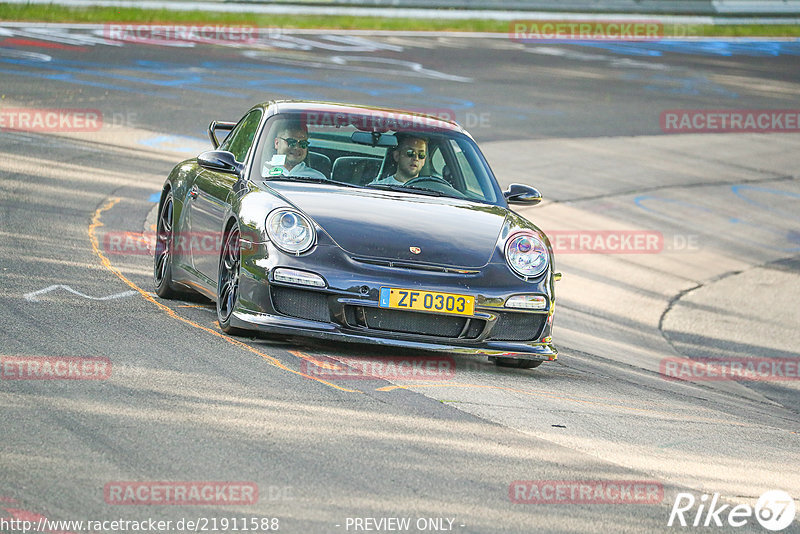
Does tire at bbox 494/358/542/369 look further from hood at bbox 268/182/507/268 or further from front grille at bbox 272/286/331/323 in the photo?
front grille at bbox 272/286/331/323

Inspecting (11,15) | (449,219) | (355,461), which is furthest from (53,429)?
(11,15)

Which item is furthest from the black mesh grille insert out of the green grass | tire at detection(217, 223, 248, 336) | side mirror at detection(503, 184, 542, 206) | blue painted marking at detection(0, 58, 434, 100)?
the green grass

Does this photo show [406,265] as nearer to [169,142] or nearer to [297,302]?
[297,302]

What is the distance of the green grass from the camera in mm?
27562

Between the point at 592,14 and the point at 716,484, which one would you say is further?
the point at 592,14

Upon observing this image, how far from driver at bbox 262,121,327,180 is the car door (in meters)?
0.26

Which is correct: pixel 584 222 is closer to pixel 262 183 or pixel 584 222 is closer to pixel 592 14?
pixel 262 183

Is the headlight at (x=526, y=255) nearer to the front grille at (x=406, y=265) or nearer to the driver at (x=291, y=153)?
the front grille at (x=406, y=265)

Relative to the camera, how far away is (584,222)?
16.1m

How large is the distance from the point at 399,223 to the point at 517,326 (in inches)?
35.7

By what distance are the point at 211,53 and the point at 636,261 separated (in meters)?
13.2

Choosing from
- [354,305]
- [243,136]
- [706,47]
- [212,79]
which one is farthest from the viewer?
[706,47]

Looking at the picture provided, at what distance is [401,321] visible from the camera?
275 inches

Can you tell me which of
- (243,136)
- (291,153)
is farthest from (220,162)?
(243,136)
